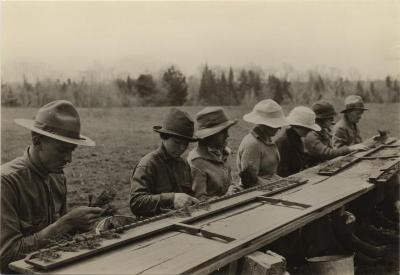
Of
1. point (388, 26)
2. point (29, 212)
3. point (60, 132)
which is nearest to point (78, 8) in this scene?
point (60, 132)

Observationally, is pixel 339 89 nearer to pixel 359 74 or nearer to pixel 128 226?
pixel 359 74

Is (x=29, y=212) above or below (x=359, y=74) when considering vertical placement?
below

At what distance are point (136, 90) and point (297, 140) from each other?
22.0ft

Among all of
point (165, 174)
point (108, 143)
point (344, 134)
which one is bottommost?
point (108, 143)

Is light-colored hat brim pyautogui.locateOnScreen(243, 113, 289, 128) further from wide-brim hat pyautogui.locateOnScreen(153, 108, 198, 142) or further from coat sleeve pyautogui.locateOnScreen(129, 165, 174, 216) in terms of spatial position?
coat sleeve pyautogui.locateOnScreen(129, 165, 174, 216)

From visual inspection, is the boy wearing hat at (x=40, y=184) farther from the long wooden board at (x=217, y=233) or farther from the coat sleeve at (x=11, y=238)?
the long wooden board at (x=217, y=233)

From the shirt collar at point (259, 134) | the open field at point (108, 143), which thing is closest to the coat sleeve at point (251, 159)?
the shirt collar at point (259, 134)

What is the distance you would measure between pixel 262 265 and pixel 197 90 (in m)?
11.2

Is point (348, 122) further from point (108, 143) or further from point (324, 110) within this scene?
point (108, 143)

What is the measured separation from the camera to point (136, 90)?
11.8 metres

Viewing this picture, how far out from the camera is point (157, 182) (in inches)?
141

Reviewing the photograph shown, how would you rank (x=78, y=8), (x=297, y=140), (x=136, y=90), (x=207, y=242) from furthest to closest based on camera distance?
(x=136, y=90) < (x=297, y=140) < (x=78, y=8) < (x=207, y=242)

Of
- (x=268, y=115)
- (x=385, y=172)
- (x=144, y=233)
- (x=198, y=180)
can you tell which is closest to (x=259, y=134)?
(x=268, y=115)

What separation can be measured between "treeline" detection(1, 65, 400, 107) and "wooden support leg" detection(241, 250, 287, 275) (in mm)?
6837
